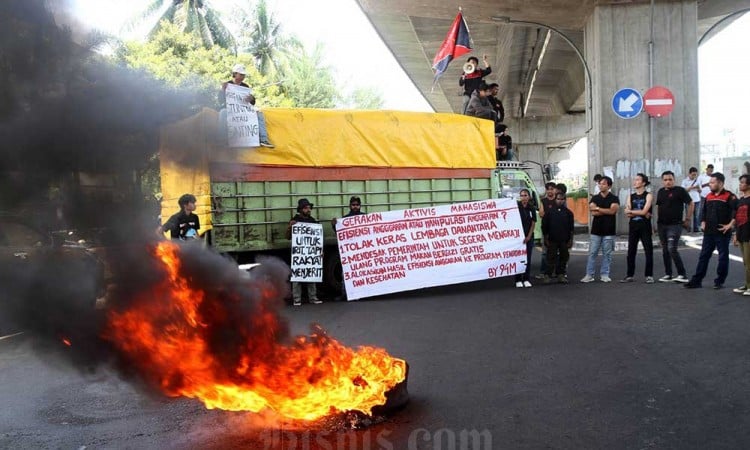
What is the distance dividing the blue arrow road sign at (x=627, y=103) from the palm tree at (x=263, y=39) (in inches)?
1055

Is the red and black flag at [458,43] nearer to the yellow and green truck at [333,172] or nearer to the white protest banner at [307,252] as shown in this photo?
the yellow and green truck at [333,172]

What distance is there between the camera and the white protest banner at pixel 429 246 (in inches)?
356

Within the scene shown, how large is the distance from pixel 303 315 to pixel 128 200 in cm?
430

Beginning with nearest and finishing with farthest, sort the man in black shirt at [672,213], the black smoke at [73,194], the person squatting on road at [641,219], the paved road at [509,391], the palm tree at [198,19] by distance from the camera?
the black smoke at [73,194] < the paved road at [509,391] < the man in black shirt at [672,213] < the person squatting on road at [641,219] < the palm tree at [198,19]

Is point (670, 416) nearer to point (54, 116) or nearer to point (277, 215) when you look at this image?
point (54, 116)

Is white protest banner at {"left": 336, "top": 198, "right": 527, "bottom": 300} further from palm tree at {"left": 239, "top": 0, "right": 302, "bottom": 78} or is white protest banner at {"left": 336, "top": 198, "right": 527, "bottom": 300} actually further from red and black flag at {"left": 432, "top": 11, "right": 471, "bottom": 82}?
palm tree at {"left": 239, "top": 0, "right": 302, "bottom": 78}

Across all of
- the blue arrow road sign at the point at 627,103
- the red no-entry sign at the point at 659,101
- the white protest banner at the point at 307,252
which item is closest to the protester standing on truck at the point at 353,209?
the white protest banner at the point at 307,252

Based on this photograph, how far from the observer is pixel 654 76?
46.7 ft

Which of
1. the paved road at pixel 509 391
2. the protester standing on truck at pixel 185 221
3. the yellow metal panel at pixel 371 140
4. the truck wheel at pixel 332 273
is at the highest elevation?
the yellow metal panel at pixel 371 140

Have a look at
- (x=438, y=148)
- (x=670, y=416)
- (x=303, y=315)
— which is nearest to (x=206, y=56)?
(x=438, y=148)

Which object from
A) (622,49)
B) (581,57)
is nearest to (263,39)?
(581,57)

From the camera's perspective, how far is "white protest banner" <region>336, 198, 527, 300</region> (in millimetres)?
9055

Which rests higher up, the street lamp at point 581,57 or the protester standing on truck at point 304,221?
the street lamp at point 581,57

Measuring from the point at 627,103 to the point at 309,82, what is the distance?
2583 centimetres
